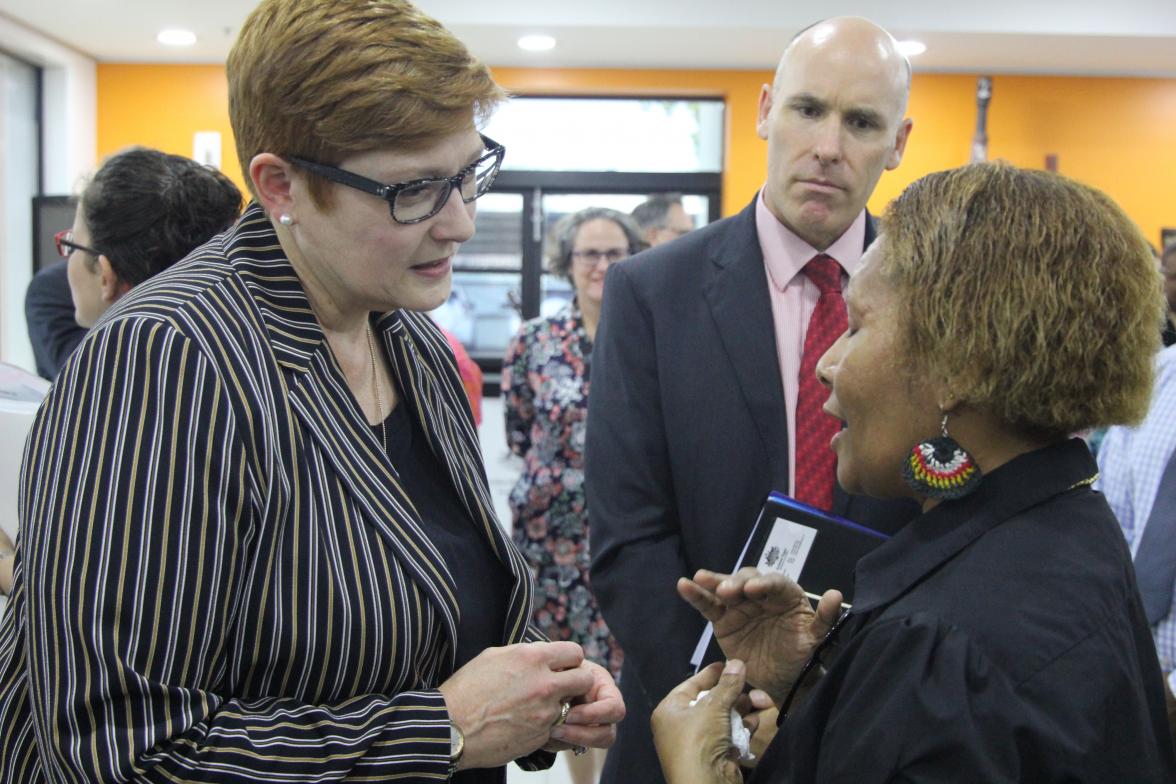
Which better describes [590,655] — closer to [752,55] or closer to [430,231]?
[430,231]

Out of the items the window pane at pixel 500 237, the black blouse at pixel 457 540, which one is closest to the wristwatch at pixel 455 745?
the black blouse at pixel 457 540

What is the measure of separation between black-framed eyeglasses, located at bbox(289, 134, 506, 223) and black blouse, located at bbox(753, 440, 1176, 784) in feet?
2.04

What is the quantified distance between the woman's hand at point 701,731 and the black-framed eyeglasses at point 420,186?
64 centimetres

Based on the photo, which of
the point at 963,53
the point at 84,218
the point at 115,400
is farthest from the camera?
→ the point at 963,53

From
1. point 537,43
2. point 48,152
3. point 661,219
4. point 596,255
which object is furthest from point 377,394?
point 48,152

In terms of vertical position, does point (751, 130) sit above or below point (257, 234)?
above

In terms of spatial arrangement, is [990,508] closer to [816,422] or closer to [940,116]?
[816,422]

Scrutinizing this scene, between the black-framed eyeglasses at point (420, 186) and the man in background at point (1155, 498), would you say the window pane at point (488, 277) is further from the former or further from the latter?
the black-framed eyeglasses at point (420, 186)

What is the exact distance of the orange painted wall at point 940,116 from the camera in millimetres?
7426

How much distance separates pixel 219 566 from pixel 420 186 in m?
0.45

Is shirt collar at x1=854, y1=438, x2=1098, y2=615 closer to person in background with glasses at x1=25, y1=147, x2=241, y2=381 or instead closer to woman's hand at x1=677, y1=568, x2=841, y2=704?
woman's hand at x1=677, y1=568, x2=841, y2=704

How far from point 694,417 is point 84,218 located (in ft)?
3.49

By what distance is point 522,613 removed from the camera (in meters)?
1.39

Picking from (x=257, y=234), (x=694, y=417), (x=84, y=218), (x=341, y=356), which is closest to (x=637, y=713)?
(x=694, y=417)
